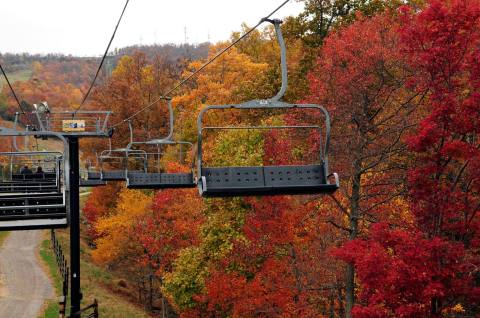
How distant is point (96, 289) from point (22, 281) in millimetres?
3736

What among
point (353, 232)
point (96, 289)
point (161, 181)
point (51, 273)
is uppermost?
point (161, 181)

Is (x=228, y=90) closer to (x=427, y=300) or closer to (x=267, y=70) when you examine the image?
(x=267, y=70)

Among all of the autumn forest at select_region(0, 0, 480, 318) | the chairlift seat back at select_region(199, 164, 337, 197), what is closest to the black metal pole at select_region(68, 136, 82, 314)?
the autumn forest at select_region(0, 0, 480, 318)

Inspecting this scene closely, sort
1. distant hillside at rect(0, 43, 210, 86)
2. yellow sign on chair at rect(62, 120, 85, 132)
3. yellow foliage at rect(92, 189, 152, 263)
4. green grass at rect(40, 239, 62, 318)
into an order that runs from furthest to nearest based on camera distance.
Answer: distant hillside at rect(0, 43, 210, 86), yellow foliage at rect(92, 189, 152, 263), green grass at rect(40, 239, 62, 318), yellow sign on chair at rect(62, 120, 85, 132)

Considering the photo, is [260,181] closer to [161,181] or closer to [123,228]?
[161,181]

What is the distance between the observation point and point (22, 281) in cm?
2973

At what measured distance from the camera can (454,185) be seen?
54.3 ft

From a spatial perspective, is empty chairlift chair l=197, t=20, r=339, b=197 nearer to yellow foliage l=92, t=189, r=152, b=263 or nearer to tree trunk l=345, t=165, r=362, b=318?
tree trunk l=345, t=165, r=362, b=318

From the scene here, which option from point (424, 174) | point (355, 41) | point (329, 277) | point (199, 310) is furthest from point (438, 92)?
point (199, 310)

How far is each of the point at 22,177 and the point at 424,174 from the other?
721 inches

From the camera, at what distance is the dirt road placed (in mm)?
24786

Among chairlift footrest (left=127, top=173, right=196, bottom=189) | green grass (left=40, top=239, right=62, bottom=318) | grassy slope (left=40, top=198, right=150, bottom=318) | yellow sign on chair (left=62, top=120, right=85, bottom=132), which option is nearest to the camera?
chairlift footrest (left=127, top=173, right=196, bottom=189)

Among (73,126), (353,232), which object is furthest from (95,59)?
(353,232)

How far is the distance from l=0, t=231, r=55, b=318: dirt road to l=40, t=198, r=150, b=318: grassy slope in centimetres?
56
